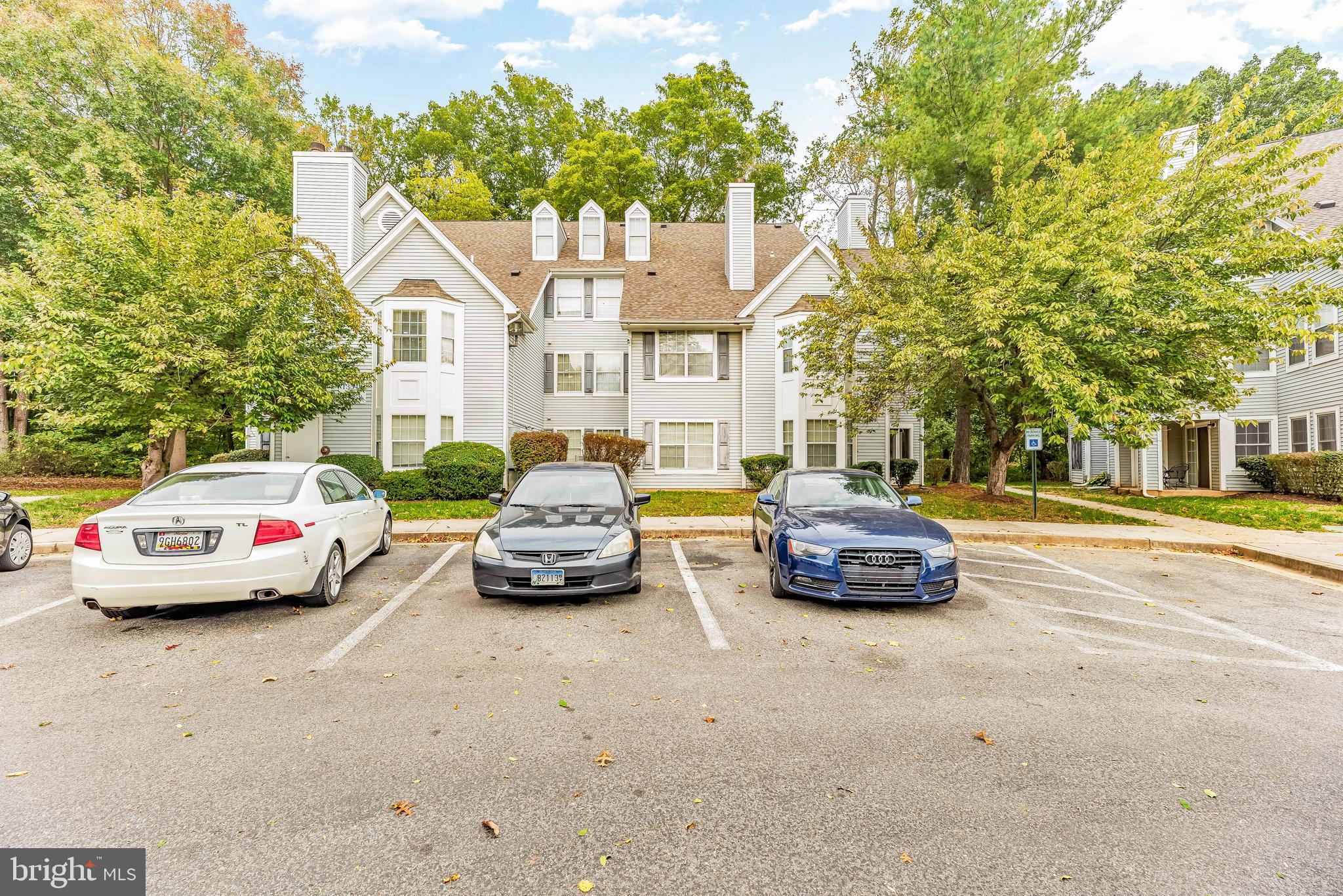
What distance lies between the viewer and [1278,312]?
37.8 feet

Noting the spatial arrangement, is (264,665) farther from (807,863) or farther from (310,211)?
(310,211)

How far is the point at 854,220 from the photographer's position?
23906 mm

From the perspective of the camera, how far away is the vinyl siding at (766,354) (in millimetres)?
20766

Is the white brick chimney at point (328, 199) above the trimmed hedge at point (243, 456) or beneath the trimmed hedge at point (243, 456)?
above

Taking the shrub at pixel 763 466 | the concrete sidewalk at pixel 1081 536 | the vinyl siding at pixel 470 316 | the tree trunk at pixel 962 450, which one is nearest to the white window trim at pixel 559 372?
the vinyl siding at pixel 470 316

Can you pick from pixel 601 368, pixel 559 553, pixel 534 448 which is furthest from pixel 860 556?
pixel 601 368

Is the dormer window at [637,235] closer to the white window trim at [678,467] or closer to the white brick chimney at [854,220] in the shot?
the white window trim at [678,467]

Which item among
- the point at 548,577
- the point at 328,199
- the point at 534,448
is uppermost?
the point at 328,199

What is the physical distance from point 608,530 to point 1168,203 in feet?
45.9

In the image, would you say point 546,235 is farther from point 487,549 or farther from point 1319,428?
point 1319,428

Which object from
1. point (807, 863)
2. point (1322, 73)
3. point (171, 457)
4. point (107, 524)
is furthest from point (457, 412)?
point (1322, 73)

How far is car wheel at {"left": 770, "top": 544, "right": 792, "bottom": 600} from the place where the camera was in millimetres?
6727

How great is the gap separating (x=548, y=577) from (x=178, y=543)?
11.0ft

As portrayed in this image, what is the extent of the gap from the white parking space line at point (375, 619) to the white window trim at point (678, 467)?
12168 mm
